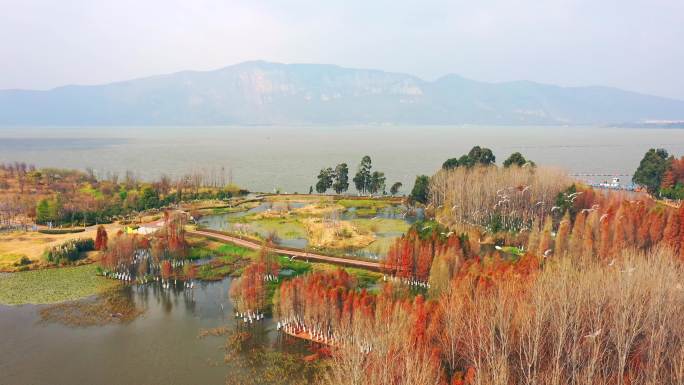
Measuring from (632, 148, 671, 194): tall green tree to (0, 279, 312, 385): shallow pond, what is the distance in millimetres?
65953

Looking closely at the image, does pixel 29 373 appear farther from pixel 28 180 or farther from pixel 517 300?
pixel 28 180

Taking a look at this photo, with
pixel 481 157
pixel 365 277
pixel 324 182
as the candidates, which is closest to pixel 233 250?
pixel 365 277

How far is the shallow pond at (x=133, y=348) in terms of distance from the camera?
78.5ft

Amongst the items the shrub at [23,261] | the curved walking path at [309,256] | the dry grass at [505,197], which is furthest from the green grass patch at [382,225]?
the shrub at [23,261]

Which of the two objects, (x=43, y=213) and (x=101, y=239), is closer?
(x=101, y=239)

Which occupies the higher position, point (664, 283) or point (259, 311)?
point (664, 283)

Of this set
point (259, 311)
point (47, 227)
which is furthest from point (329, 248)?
point (47, 227)

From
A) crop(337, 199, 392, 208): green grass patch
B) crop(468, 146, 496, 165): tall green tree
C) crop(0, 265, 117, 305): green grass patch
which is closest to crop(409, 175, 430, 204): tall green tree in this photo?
crop(337, 199, 392, 208): green grass patch

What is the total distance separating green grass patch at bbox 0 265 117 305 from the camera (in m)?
33.8

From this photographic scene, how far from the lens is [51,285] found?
3631 centimetres

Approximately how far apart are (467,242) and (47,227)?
48.6 meters

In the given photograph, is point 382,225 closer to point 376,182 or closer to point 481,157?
point 376,182

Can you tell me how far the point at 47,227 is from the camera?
173 ft

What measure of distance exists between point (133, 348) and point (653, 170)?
74191mm
